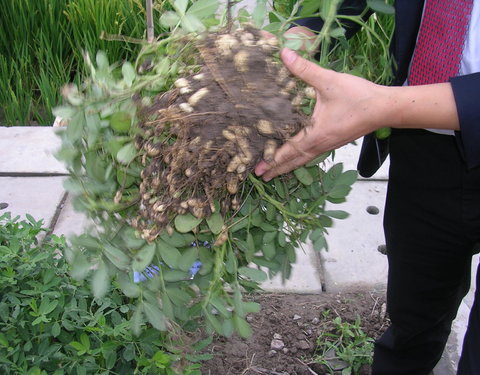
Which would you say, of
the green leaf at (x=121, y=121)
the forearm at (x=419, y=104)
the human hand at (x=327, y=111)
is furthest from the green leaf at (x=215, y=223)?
the forearm at (x=419, y=104)

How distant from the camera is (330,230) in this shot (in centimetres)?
243

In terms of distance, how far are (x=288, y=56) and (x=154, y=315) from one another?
0.51 metres

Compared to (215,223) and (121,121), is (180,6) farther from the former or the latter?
(215,223)

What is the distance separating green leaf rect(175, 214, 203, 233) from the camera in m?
1.01

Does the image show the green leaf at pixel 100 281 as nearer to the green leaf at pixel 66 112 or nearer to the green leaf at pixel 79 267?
the green leaf at pixel 79 267

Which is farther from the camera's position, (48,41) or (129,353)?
(48,41)

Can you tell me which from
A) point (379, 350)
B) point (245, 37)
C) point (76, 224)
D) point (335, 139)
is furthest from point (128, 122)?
point (76, 224)

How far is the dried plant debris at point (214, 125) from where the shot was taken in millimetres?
951

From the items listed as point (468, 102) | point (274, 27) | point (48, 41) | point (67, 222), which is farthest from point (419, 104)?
point (48, 41)

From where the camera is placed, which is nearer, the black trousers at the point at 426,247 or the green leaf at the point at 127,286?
the green leaf at the point at 127,286

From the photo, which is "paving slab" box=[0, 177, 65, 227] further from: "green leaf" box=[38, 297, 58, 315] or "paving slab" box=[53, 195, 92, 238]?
"green leaf" box=[38, 297, 58, 315]

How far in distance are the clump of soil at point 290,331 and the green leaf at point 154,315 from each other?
832mm

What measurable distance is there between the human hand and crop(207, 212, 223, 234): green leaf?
0.34ft

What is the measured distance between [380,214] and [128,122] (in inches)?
72.2
